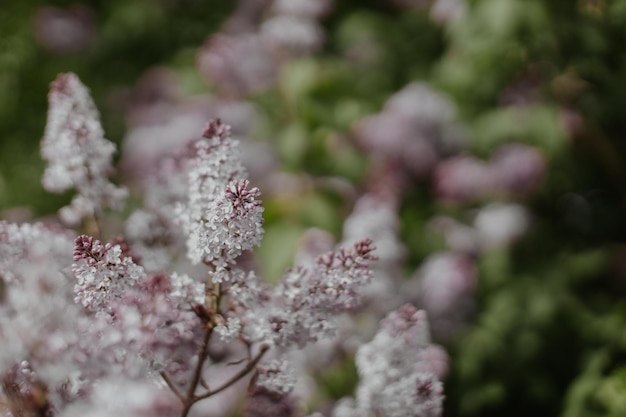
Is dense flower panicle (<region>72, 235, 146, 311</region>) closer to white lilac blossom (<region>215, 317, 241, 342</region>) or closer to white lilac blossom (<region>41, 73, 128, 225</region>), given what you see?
white lilac blossom (<region>215, 317, 241, 342</region>)

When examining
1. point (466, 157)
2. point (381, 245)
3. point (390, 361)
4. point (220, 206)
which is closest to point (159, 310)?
point (220, 206)

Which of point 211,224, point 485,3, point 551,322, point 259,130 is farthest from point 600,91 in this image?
point 211,224

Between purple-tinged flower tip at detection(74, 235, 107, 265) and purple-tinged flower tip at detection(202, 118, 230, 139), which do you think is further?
purple-tinged flower tip at detection(202, 118, 230, 139)

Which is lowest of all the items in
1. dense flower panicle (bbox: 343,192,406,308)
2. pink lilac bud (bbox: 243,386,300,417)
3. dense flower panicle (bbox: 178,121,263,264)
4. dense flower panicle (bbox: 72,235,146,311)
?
pink lilac bud (bbox: 243,386,300,417)

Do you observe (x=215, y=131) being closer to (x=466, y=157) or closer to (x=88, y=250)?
(x=88, y=250)

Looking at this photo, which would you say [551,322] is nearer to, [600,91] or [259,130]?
[600,91]

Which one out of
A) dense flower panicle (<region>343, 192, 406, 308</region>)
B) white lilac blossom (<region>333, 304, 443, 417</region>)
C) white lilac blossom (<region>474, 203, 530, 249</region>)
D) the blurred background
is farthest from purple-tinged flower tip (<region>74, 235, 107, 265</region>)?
white lilac blossom (<region>474, 203, 530, 249</region>)
